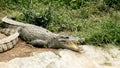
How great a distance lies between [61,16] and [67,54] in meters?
2.16

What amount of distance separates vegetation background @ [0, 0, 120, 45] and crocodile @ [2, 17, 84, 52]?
1.44 ft

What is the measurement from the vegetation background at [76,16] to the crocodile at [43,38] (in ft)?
1.44

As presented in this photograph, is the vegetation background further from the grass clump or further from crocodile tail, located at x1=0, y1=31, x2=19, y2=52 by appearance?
crocodile tail, located at x1=0, y1=31, x2=19, y2=52

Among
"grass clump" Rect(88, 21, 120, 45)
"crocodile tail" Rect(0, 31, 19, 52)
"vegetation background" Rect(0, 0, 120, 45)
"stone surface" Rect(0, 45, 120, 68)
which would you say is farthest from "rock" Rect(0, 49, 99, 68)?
"vegetation background" Rect(0, 0, 120, 45)

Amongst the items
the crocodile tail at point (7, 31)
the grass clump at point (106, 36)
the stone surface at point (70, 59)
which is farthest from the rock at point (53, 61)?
the crocodile tail at point (7, 31)

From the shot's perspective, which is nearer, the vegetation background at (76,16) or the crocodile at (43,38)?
the crocodile at (43,38)

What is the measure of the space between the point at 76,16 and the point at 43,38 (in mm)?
1947

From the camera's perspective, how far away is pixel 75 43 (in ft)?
21.2

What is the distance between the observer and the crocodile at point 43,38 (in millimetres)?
6188

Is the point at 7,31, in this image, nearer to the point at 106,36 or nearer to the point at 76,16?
the point at 76,16

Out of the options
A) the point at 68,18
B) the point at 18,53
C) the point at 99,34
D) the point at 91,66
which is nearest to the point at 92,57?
the point at 91,66

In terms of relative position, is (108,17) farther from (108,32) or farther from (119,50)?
(119,50)

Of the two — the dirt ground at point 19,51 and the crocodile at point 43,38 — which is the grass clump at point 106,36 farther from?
the dirt ground at point 19,51

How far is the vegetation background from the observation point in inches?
270
